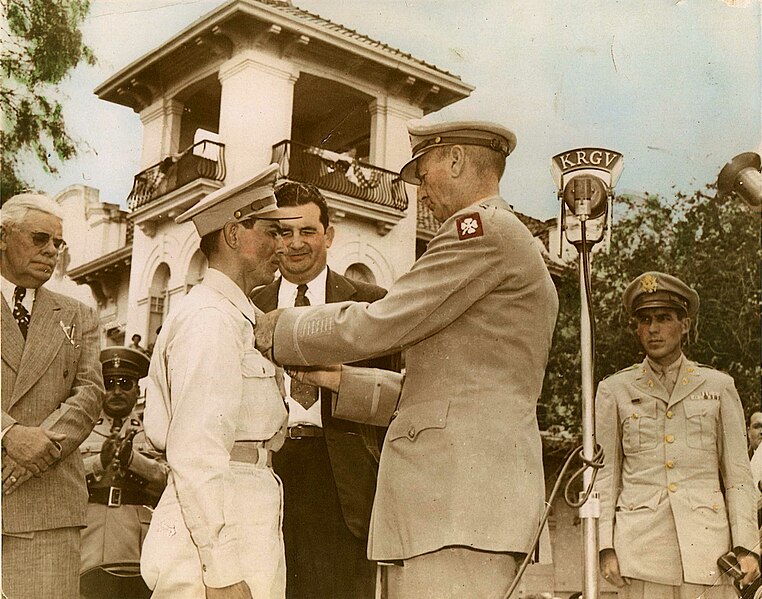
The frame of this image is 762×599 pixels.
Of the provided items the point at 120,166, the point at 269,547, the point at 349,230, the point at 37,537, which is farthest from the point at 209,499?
the point at 120,166

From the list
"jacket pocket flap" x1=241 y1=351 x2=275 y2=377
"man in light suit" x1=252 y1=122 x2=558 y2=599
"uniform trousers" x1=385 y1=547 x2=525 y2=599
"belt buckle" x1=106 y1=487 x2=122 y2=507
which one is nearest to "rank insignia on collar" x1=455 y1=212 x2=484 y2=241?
"man in light suit" x1=252 y1=122 x2=558 y2=599

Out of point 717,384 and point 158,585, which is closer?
point 158,585

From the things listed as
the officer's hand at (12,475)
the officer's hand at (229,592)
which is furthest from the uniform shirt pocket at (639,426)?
the officer's hand at (12,475)

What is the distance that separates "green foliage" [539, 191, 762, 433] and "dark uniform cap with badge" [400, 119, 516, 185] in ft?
2.18

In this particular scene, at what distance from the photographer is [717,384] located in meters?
3.92

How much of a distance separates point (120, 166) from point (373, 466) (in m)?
1.62

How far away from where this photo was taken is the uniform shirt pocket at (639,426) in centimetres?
383

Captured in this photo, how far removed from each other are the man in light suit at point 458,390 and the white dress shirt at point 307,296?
1.18ft

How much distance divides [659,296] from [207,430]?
2.08m

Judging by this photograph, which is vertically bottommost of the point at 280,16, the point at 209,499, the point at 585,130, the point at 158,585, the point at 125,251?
the point at 158,585

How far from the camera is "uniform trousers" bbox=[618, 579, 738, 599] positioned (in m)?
3.71

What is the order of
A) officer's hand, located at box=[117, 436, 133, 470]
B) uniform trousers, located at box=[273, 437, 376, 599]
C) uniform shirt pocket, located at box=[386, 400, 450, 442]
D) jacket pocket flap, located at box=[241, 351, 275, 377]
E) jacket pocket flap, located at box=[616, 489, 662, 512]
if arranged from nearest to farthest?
uniform shirt pocket, located at box=[386, 400, 450, 442], jacket pocket flap, located at box=[241, 351, 275, 377], uniform trousers, located at box=[273, 437, 376, 599], officer's hand, located at box=[117, 436, 133, 470], jacket pocket flap, located at box=[616, 489, 662, 512]

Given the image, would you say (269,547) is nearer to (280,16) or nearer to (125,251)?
(125,251)

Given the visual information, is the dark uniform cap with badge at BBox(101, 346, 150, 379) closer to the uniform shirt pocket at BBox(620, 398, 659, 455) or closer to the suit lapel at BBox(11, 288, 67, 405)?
the suit lapel at BBox(11, 288, 67, 405)
